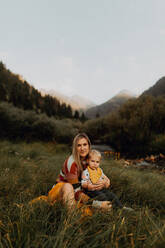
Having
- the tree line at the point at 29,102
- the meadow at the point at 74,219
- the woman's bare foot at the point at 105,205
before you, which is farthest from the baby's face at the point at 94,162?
the tree line at the point at 29,102

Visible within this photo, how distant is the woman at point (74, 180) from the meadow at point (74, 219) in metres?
0.14

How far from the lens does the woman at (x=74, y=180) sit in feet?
5.11

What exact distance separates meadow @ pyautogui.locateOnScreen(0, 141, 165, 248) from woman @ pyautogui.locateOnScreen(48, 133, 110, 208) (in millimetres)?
135

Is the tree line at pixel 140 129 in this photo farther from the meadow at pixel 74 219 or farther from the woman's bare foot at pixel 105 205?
the woman's bare foot at pixel 105 205

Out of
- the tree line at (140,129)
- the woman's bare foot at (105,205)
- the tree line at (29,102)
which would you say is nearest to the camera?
the woman's bare foot at (105,205)

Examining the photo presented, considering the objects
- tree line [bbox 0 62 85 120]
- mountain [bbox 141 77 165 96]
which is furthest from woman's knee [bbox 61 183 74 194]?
mountain [bbox 141 77 165 96]

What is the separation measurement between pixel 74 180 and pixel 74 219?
0.79 meters

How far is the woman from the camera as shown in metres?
1.56

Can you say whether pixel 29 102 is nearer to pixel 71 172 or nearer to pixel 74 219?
pixel 71 172

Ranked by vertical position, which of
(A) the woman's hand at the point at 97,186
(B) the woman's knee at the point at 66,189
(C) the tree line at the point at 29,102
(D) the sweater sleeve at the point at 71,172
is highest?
(C) the tree line at the point at 29,102

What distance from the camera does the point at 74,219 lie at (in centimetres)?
110

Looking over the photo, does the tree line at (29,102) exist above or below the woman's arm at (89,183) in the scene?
above

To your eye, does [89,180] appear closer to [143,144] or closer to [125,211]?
[125,211]

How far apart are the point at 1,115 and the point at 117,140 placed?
6.09 meters
